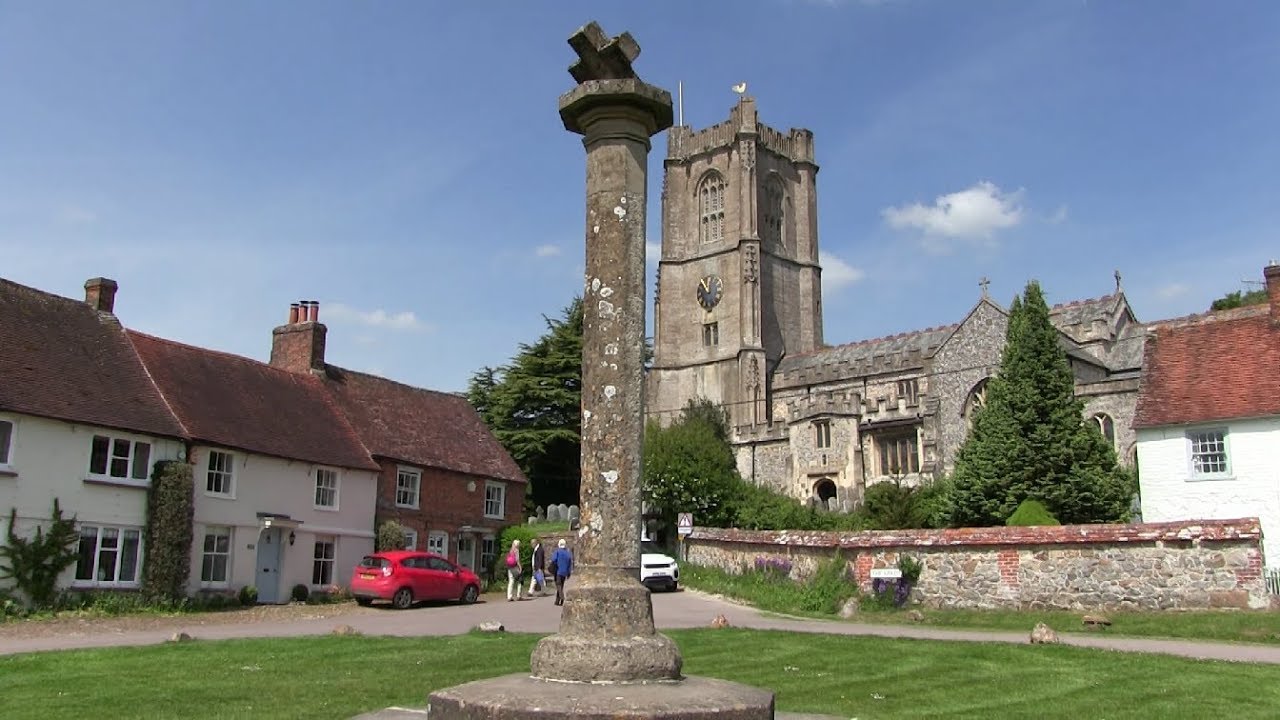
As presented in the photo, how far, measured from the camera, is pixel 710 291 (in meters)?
71.4

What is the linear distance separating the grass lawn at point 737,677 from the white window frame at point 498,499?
19237 mm

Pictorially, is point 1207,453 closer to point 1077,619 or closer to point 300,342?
point 1077,619

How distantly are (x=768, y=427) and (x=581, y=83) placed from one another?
171ft

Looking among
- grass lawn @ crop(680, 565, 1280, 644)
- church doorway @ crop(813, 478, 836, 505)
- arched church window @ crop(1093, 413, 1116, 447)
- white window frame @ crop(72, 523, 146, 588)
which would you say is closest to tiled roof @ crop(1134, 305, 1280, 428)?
grass lawn @ crop(680, 565, 1280, 644)

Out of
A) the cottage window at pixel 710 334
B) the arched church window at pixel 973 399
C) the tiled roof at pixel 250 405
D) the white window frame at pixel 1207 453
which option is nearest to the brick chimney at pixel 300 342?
the tiled roof at pixel 250 405

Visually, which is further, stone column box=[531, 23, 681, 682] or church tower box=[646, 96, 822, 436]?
church tower box=[646, 96, 822, 436]

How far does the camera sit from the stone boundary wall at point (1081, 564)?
1855cm

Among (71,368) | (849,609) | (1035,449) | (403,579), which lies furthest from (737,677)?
(1035,449)

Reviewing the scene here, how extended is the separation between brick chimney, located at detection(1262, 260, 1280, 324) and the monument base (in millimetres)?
24753

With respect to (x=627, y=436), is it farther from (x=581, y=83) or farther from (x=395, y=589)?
(x=395, y=589)

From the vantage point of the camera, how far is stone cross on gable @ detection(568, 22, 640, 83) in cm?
817

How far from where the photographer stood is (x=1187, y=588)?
1884 centimetres

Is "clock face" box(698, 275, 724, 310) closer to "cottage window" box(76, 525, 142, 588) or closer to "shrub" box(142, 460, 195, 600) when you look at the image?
"shrub" box(142, 460, 195, 600)

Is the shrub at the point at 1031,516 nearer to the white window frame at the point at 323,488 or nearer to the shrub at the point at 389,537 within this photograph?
the shrub at the point at 389,537
